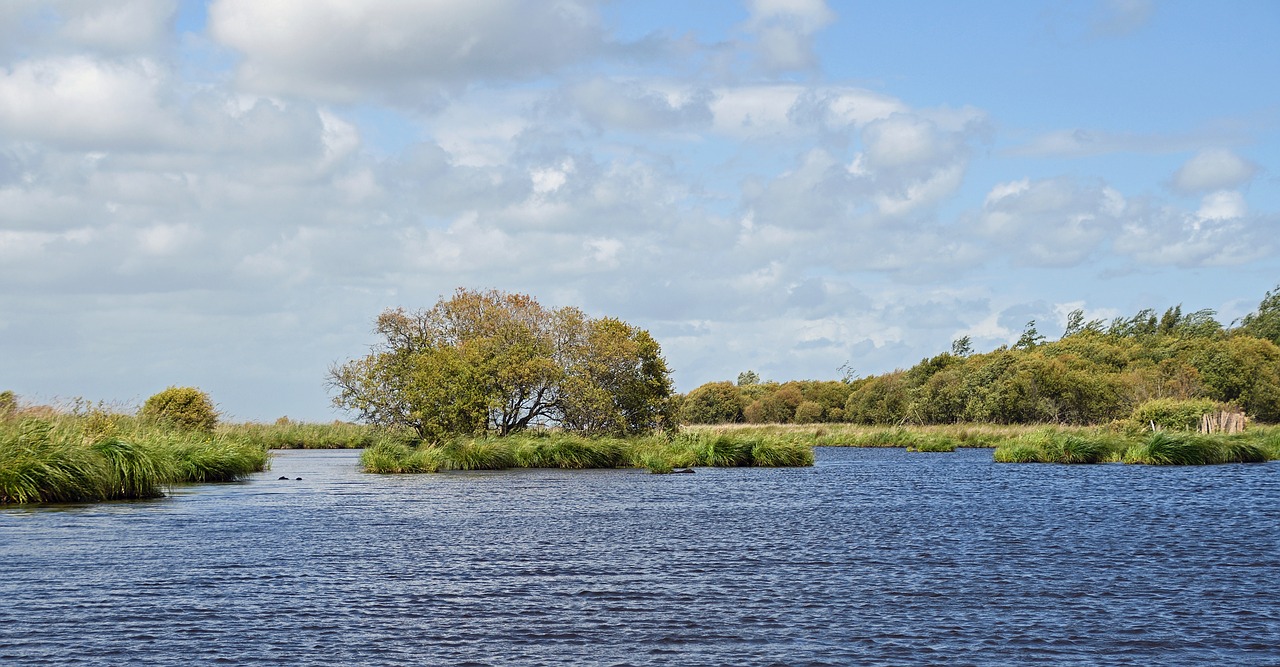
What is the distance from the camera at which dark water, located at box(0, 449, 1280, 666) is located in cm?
1263

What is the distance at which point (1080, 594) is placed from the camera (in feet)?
53.8

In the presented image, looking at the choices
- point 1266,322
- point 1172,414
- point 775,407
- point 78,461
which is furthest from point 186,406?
point 1266,322

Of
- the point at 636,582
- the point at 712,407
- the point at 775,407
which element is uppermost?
the point at 712,407

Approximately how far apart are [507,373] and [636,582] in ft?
126

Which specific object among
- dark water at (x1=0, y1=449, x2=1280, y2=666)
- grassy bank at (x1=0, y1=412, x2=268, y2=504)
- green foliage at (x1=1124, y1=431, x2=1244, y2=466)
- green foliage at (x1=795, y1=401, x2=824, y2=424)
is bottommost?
dark water at (x1=0, y1=449, x2=1280, y2=666)

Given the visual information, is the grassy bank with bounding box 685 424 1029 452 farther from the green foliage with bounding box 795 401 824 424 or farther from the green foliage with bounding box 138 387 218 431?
the green foliage with bounding box 138 387 218 431

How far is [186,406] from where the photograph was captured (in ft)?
194

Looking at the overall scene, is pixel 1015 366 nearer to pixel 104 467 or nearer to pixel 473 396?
pixel 473 396

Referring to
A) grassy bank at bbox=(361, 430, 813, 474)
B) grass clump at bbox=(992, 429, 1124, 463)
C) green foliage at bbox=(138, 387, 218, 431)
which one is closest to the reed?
green foliage at bbox=(138, 387, 218, 431)

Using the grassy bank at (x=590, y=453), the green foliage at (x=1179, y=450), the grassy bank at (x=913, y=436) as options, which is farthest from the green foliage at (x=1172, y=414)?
the grassy bank at (x=590, y=453)

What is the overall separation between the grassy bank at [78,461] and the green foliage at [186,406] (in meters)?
22.3

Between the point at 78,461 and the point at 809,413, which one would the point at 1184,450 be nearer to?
the point at 78,461

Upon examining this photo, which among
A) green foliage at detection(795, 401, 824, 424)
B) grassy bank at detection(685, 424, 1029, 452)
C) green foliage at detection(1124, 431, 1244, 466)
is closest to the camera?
green foliage at detection(1124, 431, 1244, 466)

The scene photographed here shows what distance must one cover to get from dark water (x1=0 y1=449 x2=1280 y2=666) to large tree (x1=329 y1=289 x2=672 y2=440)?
22.2 metres
